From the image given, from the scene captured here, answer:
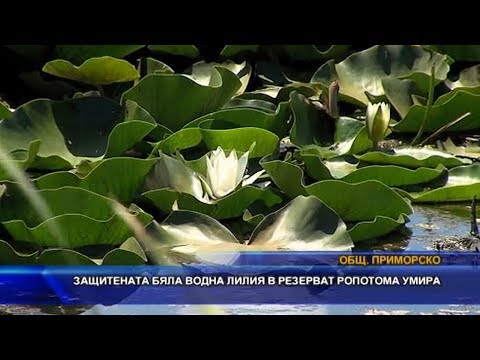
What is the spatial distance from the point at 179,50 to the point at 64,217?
895 mm

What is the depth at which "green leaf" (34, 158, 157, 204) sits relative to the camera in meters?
1.78

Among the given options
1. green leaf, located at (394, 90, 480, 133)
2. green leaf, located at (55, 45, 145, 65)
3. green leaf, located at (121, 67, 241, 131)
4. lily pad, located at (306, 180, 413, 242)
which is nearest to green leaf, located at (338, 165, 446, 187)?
lily pad, located at (306, 180, 413, 242)

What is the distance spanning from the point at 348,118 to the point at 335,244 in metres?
0.50

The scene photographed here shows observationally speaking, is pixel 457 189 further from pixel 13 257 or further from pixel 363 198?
pixel 13 257

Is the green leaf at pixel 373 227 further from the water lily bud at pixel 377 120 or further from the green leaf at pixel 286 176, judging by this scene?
the water lily bud at pixel 377 120

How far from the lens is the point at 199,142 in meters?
1.98

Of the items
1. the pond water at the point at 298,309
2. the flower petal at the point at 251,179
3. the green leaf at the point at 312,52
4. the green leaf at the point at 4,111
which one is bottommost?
the pond water at the point at 298,309

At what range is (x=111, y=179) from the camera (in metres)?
1.80

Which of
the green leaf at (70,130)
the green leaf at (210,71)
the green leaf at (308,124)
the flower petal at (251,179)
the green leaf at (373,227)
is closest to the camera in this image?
the green leaf at (373,227)

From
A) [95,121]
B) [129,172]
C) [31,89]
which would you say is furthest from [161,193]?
[31,89]

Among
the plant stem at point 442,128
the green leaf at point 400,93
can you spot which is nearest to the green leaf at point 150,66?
the green leaf at point 400,93

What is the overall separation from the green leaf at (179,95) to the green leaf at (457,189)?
46 centimetres

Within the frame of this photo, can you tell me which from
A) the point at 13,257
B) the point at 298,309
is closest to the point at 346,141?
the point at 298,309

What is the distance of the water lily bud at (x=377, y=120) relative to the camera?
1989 millimetres
